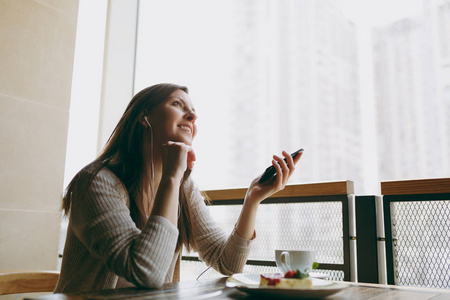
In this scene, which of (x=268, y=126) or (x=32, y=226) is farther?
(x=268, y=126)

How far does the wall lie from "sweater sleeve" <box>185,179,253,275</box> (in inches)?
30.0

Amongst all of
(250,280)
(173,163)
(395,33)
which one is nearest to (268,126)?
(395,33)

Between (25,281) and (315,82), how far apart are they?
139 cm

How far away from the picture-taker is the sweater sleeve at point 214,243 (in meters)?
1.18

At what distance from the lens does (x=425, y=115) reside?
1521 mm

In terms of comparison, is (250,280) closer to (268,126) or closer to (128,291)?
(128,291)

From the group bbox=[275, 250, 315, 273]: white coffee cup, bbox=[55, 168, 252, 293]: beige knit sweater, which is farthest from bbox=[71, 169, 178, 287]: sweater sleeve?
bbox=[275, 250, 315, 273]: white coffee cup

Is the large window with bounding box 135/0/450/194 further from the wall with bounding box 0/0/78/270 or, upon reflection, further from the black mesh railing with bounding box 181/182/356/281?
the wall with bounding box 0/0/78/270

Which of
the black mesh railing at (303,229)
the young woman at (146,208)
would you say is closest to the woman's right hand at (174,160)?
the young woman at (146,208)

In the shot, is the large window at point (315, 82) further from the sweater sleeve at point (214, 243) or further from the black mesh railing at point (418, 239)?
the sweater sleeve at point (214, 243)

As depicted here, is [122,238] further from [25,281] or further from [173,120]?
[25,281]

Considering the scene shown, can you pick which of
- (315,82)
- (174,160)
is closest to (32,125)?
(174,160)

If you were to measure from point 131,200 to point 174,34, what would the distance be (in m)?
1.51

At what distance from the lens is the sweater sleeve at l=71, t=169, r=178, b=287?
833mm
